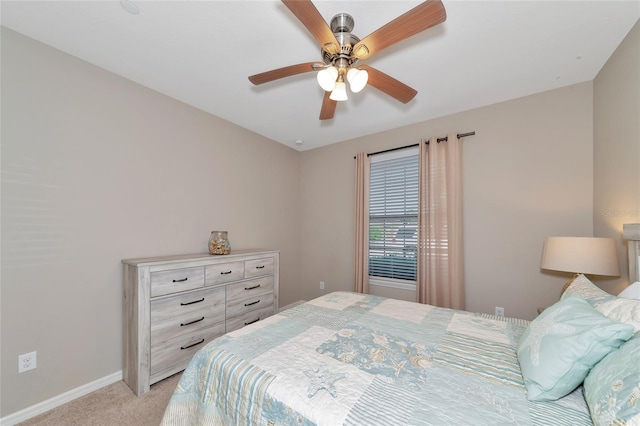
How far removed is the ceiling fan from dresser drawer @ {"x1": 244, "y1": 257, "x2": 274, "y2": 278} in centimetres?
186

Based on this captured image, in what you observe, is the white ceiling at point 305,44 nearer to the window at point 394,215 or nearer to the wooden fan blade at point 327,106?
the wooden fan blade at point 327,106

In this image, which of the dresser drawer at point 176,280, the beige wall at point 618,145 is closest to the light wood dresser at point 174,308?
the dresser drawer at point 176,280

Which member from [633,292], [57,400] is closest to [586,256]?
[633,292]

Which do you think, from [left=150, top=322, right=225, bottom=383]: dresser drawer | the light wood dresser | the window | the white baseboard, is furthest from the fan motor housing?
the white baseboard

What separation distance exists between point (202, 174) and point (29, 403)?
2.15 meters

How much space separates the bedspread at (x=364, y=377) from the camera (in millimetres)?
852

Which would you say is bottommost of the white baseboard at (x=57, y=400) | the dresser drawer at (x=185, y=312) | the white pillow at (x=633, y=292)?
the white baseboard at (x=57, y=400)

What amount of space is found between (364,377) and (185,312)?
69.7 inches

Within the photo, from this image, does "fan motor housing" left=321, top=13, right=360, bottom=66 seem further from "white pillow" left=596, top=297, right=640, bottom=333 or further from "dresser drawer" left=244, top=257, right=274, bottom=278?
"dresser drawer" left=244, top=257, right=274, bottom=278

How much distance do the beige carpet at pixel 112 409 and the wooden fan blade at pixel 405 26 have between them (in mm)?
2691

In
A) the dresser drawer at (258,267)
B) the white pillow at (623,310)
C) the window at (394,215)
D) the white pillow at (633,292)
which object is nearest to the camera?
the white pillow at (623,310)

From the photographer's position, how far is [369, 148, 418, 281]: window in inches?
122

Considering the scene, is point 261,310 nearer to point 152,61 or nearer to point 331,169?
point 331,169

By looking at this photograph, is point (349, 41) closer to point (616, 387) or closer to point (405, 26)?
point (405, 26)
